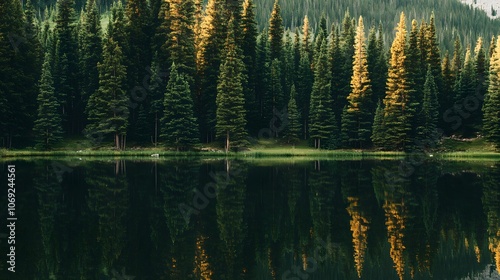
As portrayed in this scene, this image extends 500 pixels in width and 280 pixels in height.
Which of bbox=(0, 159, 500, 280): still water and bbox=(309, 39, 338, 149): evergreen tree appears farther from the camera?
bbox=(309, 39, 338, 149): evergreen tree

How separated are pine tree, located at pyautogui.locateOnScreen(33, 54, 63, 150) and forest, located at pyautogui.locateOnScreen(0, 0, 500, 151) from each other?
0.15 meters

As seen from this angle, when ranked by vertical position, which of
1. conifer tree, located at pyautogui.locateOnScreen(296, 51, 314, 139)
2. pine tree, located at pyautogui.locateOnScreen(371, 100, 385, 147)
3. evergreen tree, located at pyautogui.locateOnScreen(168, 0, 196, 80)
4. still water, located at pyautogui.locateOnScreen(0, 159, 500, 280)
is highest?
evergreen tree, located at pyautogui.locateOnScreen(168, 0, 196, 80)

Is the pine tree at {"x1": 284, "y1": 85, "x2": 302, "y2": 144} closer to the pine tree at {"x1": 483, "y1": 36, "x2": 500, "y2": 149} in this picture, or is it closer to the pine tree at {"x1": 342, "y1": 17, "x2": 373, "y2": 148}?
the pine tree at {"x1": 342, "y1": 17, "x2": 373, "y2": 148}

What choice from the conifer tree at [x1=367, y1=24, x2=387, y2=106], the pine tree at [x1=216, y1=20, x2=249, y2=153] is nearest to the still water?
the pine tree at [x1=216, y1=20, x2=249, y2=153]

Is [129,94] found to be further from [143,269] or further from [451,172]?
[143,269]

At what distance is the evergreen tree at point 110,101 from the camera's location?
7331cm

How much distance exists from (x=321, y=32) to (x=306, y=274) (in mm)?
82127

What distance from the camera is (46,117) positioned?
71.7 meters

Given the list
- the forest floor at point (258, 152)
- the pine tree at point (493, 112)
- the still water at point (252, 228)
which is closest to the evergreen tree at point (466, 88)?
the pine tree at point (493, 112)

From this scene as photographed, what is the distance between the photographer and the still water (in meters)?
17.9

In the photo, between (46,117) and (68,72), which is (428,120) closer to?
(68,72)

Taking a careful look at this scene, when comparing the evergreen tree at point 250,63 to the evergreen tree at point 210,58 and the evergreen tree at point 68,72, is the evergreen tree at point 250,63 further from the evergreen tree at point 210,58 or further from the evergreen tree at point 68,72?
the evergreen tree at point 68,72

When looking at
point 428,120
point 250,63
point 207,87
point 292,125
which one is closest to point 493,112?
point 428,120

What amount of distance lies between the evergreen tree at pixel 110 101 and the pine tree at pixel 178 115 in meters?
5.41
